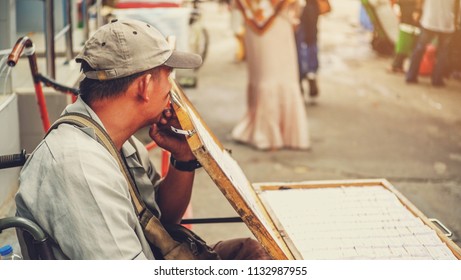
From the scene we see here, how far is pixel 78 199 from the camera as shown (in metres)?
1.80

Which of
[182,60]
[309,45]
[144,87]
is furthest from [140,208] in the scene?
[309,45]

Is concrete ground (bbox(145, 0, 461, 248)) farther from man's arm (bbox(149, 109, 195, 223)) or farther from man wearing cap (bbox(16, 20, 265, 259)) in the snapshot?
man wearing cap (bbox(16, 20, 265, 259))

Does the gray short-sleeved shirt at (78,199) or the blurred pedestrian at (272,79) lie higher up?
the gray short-sleeved shirt at (78,199)

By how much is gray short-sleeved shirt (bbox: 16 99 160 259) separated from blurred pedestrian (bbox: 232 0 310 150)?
4.02 metres

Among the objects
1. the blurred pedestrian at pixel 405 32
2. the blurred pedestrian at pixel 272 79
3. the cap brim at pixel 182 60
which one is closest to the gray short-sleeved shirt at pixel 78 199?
the cap brim at pixel 182 60

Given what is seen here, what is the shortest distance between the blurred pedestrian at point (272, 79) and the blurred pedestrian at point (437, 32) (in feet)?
6.55

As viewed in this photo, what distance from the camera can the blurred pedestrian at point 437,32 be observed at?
732 cm

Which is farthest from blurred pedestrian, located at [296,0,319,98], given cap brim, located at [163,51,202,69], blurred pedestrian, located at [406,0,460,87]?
cap brim, located at [163,51,202,69]

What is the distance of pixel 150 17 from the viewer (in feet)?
19.0

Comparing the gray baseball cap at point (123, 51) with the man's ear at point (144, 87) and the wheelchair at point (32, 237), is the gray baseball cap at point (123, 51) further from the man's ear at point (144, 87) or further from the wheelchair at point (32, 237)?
the wheelchair at point (32, 237)

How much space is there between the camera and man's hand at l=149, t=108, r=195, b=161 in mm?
2299

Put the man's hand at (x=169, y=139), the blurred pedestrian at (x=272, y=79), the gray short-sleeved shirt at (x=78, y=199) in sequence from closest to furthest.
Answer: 1. the gray short-sleeved shirt at (x=78, y=199)
2. the man's hand at (x=169, y=139)
3. the blurred pedestrian at (x=272, y=79)

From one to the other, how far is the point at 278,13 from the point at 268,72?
20.6 inches
